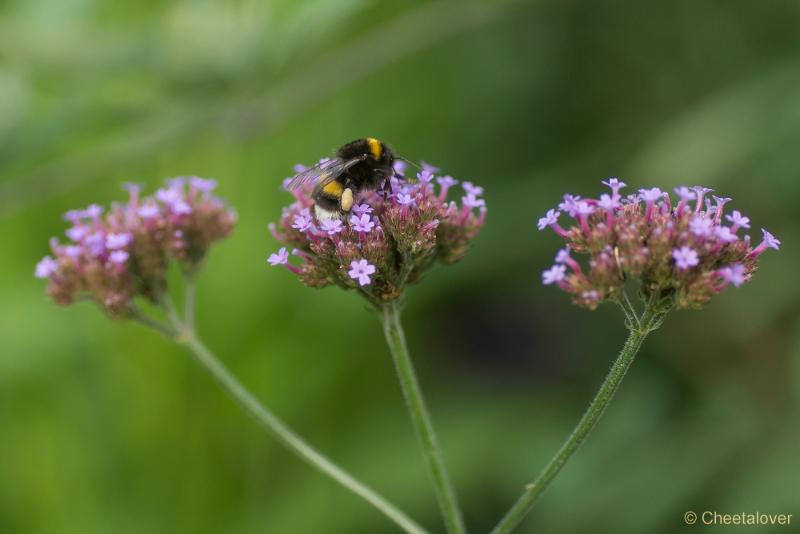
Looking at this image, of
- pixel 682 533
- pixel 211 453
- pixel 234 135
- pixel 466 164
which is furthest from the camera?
pixel 466 164

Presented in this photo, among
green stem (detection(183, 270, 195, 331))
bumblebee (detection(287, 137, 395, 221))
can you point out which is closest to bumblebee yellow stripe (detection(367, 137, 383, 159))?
bumblebee (detection(287, 137, 395, 221))

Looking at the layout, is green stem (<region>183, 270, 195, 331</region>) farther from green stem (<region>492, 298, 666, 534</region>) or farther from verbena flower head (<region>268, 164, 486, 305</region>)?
green stem (<region>492, 298, 666, 534</region>)

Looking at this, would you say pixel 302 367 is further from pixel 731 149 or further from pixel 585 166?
pixel 731 149

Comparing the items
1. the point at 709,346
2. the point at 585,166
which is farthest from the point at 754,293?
the point at 585,166

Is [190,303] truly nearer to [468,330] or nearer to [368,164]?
[368,164]

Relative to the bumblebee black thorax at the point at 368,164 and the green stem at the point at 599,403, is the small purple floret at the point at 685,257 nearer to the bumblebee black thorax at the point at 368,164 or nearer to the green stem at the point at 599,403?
the green stem at the point at 599,403

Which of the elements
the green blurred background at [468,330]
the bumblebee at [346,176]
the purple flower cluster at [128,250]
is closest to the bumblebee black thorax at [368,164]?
the bumblebee at [346,176]
